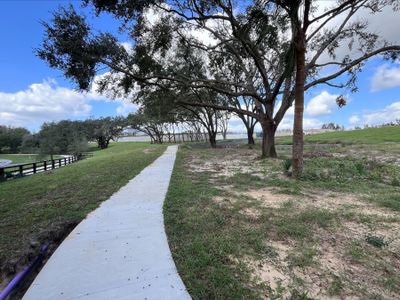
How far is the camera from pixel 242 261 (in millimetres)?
3045

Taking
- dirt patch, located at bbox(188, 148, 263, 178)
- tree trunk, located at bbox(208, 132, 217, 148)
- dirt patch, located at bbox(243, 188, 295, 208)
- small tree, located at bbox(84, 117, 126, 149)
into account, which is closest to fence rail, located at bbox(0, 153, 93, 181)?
dirt patch, located at bbox(188, 148, 263, 178)

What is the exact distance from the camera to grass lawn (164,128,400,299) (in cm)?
261

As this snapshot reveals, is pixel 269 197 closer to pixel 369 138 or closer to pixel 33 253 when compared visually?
pixel 33 253

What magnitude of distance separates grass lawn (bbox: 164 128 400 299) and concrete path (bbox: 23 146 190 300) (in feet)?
0.66

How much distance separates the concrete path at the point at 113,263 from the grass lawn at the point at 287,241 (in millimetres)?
201

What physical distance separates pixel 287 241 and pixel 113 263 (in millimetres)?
2094

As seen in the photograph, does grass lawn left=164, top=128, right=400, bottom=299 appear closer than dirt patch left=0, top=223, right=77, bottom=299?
Yes

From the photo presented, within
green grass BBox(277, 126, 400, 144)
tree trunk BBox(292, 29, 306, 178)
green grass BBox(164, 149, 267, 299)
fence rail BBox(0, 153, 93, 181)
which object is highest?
tree trunk BBox(292, 29, 306, 178)

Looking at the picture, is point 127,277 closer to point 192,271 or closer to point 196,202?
point 192,271

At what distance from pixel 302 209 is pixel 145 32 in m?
10.1

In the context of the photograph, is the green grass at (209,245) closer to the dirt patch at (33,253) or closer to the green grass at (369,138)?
the dirt patch at (33,253)

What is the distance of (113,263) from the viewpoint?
3047 mm

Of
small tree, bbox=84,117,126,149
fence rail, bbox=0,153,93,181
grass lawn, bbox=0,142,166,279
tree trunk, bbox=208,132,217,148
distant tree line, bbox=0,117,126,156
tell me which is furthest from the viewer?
small tree, bbox=84,117,126,149

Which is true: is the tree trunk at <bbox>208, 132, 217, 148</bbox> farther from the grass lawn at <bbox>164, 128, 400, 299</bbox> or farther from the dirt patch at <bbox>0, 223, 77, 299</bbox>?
the dirt patch at <bbox>0, 223, 77, 299</bbox>
